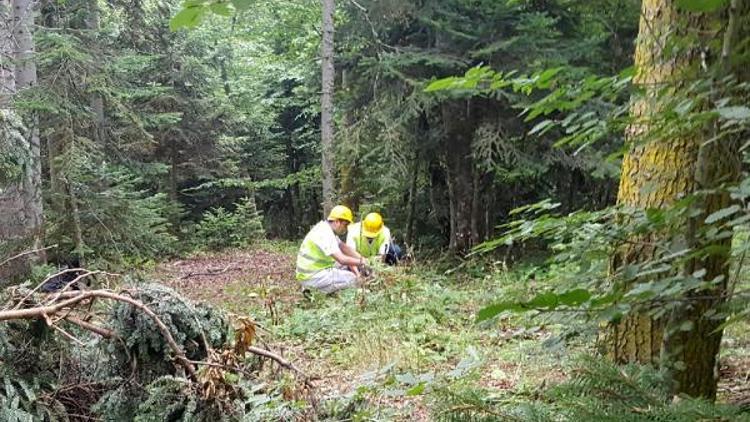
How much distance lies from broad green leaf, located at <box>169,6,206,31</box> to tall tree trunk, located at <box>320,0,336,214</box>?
994 cm

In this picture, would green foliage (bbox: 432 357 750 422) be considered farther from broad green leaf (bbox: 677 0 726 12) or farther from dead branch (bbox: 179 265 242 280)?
dead branch (bbox: 179 265 242 280)

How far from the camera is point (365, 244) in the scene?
26.4 ft

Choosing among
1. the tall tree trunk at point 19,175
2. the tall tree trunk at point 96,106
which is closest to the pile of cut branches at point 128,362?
the tall tree trunk at point 19,175

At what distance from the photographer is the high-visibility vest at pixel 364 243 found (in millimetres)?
7988

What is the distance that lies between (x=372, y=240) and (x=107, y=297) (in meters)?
5.52

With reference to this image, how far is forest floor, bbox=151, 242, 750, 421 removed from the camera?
260 centimetres

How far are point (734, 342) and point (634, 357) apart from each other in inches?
70.9

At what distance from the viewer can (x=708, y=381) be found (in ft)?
7.45

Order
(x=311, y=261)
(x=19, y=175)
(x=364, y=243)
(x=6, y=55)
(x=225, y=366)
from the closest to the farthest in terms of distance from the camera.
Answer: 1. (x=225, y=366)
2. (x=19, y=175)
3. (x=311, y=261)
4. (x=6, y=55)
5. (x=364, y=243)

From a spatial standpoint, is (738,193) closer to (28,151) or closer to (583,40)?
(28,151)

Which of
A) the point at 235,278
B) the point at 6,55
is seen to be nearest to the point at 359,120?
the point at 235,278

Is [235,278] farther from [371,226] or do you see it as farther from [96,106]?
[96,106]

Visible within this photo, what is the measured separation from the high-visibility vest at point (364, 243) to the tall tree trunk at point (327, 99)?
3283 millimetres

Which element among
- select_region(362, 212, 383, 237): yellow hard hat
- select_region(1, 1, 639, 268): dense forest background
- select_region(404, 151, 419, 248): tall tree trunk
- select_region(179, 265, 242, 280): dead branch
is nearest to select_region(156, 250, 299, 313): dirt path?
select_region(179, 265, 242, 280): dead branch
